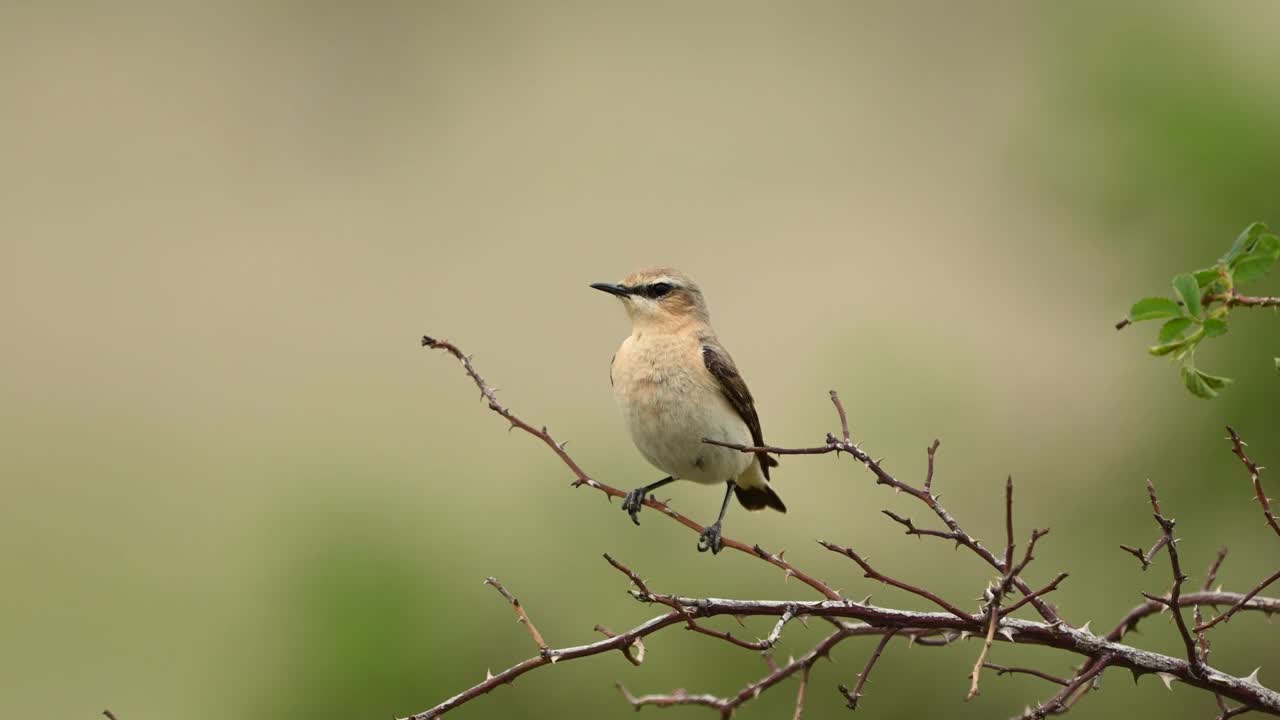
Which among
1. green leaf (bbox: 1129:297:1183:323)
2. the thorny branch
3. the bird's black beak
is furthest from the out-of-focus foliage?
the bird's black beak

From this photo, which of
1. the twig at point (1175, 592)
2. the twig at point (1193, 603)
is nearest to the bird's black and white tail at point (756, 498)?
the twig at point (1193, 603)

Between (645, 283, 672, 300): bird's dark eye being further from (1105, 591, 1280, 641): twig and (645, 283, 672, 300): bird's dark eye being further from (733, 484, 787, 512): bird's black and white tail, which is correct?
(1105, 591, 1280, 641): twig

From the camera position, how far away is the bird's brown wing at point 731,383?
8.02 ft

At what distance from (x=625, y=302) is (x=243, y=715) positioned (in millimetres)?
2615

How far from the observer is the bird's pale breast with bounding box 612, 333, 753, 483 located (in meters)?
2.36

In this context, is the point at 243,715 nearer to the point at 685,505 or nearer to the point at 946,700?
the point at 685,505

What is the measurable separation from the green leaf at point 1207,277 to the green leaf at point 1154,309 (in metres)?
0.04

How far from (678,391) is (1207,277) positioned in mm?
1260

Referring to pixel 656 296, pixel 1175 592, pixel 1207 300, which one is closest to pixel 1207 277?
pixel 1207 300

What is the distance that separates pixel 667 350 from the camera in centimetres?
245

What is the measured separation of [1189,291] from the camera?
4.08ft

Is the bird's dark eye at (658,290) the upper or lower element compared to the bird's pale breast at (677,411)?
upper

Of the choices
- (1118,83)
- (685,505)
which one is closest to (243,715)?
(685,505)

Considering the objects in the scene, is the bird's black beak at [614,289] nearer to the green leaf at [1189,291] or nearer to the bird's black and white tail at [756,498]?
the bird's black and white tail at [756,498]
